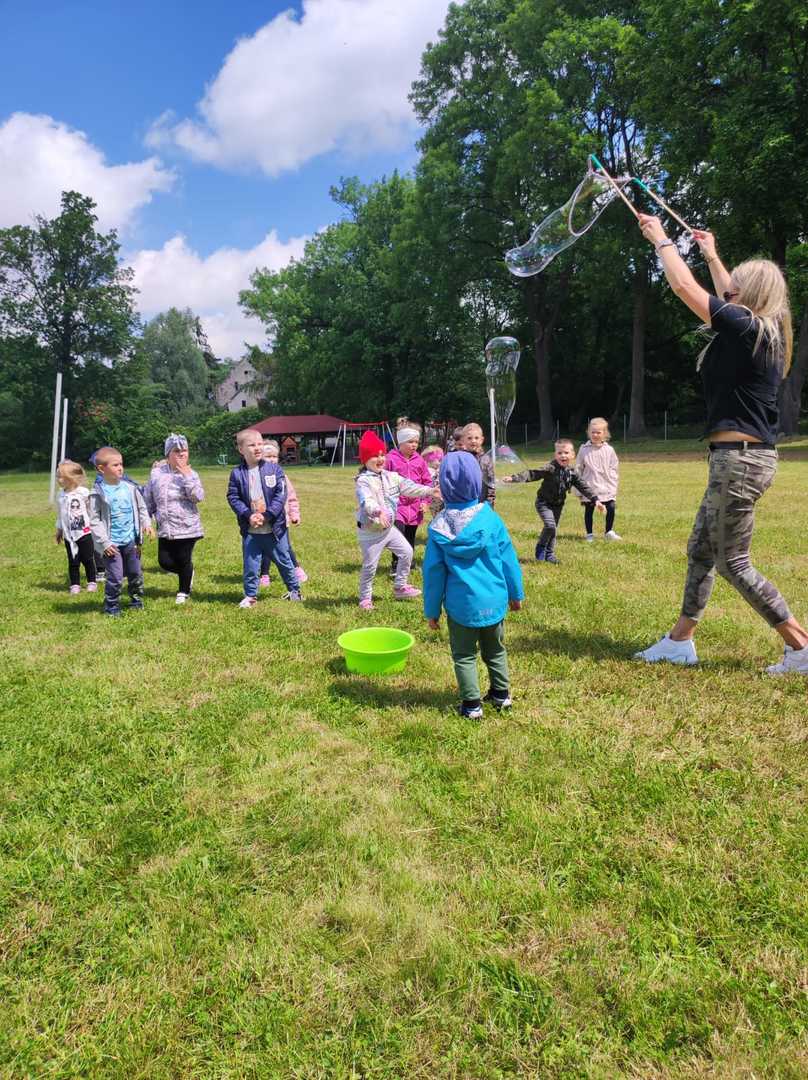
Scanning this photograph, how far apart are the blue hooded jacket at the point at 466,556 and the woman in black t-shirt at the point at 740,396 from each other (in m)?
1.43

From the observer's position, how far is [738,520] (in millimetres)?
4062

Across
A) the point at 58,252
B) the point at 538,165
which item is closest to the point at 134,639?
the point at 538,165

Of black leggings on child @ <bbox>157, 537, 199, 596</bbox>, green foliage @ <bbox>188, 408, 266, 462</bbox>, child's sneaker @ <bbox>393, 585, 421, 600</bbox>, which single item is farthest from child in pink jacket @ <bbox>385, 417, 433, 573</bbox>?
green foliage @ <bbox>188, 408, 266, 462</bbox>

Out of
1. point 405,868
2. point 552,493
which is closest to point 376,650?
point 405,868

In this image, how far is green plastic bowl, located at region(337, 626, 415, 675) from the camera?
15.0 ft

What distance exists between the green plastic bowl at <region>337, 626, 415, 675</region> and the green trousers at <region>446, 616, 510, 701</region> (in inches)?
26.8

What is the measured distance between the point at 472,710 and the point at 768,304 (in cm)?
302

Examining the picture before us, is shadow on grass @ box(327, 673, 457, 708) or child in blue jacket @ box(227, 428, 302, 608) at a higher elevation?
child in blue jacket @ box(227, 428, 302, 608)

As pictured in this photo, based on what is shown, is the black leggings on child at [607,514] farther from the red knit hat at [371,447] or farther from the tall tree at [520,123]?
the tall tree at [520,123]

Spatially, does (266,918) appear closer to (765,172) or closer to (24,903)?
(24,903)

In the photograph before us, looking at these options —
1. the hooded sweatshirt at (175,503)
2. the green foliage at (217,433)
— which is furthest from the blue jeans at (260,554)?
the green foliage at (217,433)

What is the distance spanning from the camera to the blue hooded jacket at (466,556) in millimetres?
3834

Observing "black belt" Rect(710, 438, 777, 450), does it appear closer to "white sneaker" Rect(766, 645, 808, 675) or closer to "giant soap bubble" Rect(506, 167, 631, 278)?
"white sneaker" Rect(766, 645, 808, 675)

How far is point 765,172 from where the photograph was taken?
21281mm
